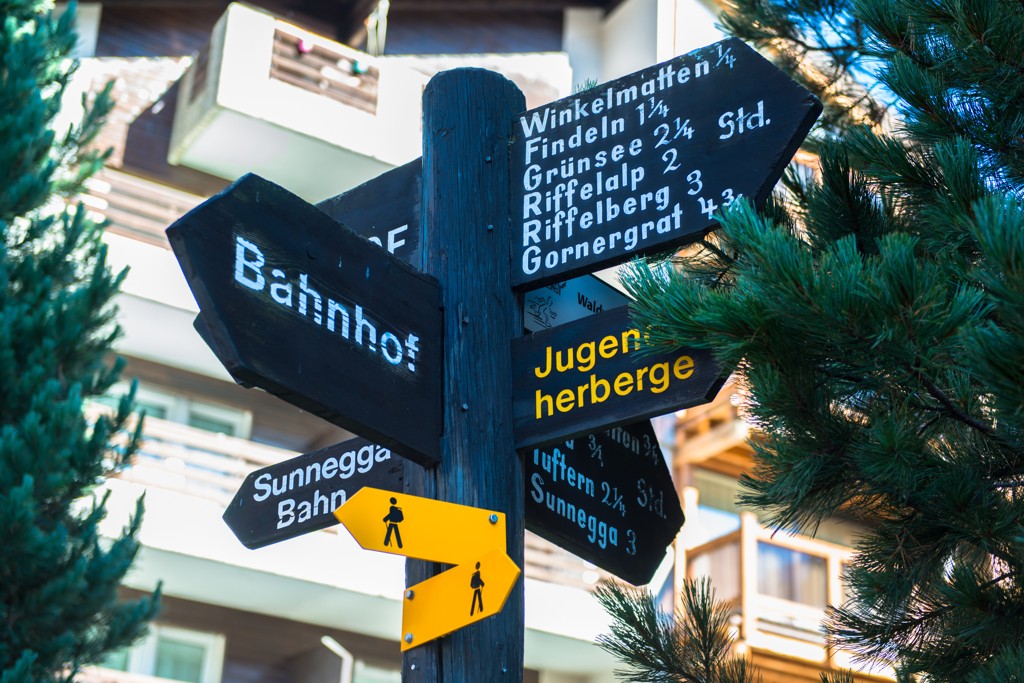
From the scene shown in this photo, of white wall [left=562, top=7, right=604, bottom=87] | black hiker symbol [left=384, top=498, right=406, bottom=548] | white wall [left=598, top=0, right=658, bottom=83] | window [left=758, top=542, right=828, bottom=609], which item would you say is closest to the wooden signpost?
black hiker symbol [left=384, top=498, right=406, bottom=548]

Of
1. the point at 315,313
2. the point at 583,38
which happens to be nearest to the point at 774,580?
the point at 583,38

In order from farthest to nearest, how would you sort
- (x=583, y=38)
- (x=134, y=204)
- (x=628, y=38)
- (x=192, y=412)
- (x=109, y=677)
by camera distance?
1. (x=583, y=38)
2. (x=628, y=38)
3. (x=134, y=204)
4. (x=192, y=412)
5. (x=109, y=677)

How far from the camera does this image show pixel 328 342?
10.2 feet

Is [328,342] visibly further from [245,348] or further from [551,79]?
[551,79]

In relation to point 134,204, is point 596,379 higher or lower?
lower

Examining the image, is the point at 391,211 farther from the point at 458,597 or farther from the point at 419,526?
the point at 458,597

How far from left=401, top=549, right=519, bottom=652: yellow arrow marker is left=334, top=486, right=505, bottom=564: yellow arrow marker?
1.9 inches

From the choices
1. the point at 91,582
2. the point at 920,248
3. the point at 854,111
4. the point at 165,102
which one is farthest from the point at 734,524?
the point at 920,248

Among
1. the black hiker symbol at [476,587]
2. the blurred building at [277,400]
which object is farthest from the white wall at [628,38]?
the black hiker symbol at [476,587]

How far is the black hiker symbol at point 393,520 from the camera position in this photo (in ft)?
10.4

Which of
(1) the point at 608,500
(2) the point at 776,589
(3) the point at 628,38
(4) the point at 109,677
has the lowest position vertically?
(1) the point at 608,500

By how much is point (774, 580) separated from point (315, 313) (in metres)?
12.0

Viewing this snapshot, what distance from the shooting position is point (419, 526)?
3.23 metres

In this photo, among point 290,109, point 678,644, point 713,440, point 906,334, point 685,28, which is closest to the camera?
point 906,334
